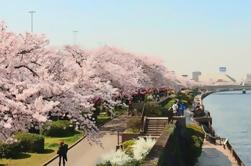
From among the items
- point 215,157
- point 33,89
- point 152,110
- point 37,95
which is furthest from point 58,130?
point 33,89

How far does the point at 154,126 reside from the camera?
132ft

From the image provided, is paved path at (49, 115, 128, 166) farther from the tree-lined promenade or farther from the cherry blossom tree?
the cherry blossom tree

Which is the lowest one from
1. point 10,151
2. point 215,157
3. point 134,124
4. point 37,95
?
point 215,157

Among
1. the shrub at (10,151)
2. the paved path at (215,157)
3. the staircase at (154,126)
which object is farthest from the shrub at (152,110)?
the shrub at (10,151)

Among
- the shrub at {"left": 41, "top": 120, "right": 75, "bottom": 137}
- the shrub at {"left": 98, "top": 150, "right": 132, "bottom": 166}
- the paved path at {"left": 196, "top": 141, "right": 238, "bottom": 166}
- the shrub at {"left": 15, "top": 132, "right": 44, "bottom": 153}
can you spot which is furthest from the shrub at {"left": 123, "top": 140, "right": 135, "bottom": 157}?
the shrub at {"left": 41, "top": 120, "right": 75, "bottom": 137}

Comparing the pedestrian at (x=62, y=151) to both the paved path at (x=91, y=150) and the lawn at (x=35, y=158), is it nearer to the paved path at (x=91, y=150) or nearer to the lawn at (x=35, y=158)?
the paved path at (x=91, y=150)

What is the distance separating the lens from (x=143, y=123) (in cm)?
4012

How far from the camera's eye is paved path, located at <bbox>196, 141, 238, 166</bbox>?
40562 mm

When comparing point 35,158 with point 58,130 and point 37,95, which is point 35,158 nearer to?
point 58,130

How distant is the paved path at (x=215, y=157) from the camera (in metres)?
40.6

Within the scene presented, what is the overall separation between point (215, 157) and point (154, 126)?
23.1ft

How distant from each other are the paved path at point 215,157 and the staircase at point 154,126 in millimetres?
4097

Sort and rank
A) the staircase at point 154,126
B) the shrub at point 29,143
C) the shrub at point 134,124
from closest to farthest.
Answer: the shrub at point 29,143 < the staircase at point 154,126 < the shrub at point 134,124

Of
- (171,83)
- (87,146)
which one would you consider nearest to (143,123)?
(87,146)
